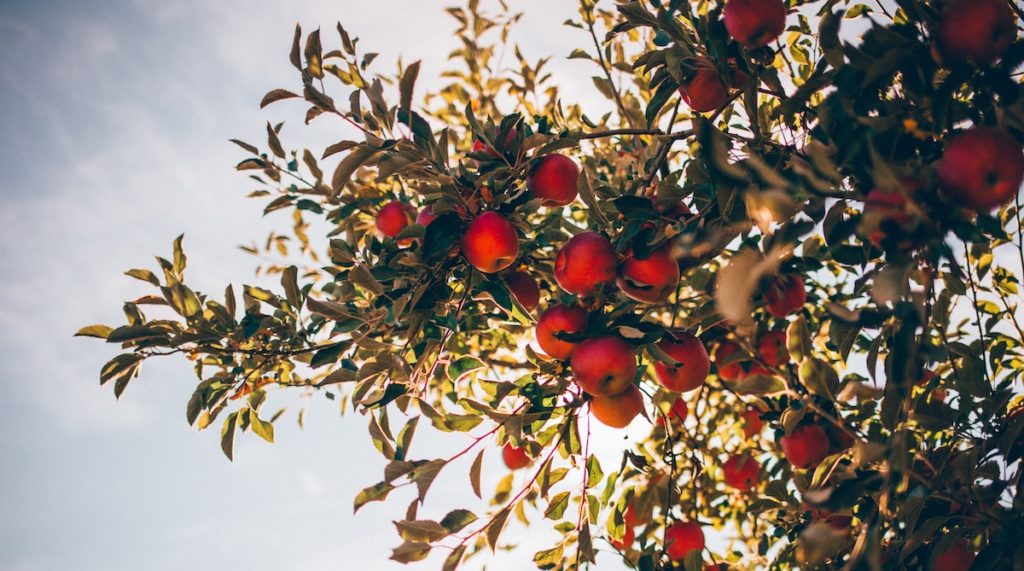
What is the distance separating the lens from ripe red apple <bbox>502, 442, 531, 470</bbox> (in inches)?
104

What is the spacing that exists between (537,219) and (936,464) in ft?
7.80

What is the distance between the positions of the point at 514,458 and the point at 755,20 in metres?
1.98

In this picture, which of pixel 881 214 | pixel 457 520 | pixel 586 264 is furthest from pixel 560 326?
pixel 881 214

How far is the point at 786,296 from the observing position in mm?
2404

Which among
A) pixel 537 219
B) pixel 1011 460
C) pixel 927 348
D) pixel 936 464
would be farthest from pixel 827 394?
pixel 537 219

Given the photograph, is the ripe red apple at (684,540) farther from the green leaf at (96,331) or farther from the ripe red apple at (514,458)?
the green leaf at (96,331)

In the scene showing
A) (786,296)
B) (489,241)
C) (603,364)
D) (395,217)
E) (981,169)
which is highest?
(395,217)

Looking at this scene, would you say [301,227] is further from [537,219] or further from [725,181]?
[725,181]

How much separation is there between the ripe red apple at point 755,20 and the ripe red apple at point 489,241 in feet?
2.87

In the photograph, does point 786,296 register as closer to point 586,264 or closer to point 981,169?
point 586,264

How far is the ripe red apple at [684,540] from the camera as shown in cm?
253

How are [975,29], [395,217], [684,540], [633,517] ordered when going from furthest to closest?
1. [633,517]
2. [395,217]
3. [684,540]
4. [975,29]

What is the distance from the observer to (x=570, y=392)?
6.72ft

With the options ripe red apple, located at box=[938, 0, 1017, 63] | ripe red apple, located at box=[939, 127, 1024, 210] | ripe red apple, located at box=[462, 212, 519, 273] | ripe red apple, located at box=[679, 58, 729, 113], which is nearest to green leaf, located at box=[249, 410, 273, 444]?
ripe red apple, located at box=[462, 212, 519, 273]
